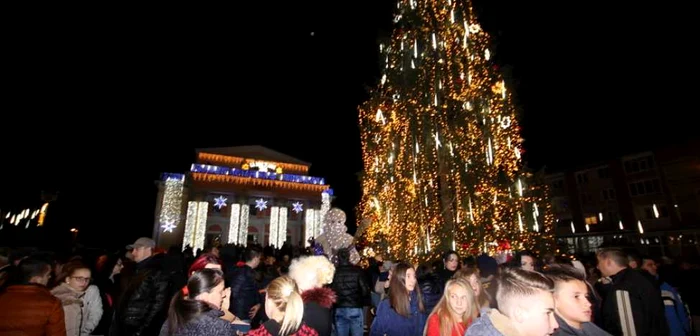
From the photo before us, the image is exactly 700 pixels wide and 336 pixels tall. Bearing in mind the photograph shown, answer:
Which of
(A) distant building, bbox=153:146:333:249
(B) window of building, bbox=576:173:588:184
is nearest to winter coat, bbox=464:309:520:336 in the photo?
(A) distant building, bbox=153:146:333:249

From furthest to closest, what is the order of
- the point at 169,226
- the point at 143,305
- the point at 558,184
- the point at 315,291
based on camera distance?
the point at 558,184
the point at 169,226
the point at 143,305
the point at 315,291

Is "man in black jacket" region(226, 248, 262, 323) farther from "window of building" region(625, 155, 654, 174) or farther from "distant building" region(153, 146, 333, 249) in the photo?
"window of building" region(625, 155, 654, 174)

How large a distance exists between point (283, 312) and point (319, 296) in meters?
0.66

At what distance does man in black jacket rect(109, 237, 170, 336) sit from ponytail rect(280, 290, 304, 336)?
2.79 m

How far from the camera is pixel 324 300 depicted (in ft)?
11.6

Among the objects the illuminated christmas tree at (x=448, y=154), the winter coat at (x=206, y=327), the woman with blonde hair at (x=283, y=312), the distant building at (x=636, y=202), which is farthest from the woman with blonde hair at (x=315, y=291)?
the distant building at (x=636, y=202)

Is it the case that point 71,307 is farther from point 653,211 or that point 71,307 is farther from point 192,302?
point 653,211

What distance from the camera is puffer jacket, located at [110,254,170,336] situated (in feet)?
14.9

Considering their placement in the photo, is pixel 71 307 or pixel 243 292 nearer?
pixel 71 307

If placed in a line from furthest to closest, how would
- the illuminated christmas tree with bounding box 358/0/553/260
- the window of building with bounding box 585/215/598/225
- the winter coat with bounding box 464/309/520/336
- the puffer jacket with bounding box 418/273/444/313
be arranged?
the window of building with bounding box 585/215/598/225 < the illuminated christmas tree with bounding box 358/0/553/260 < the puffer jacket with bounding box 418/273/444/313 < the winter coat with bounding box 464/309/520/336

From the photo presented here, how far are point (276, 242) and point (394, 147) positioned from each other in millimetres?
31660

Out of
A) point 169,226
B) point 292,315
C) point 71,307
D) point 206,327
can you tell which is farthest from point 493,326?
point 169,226

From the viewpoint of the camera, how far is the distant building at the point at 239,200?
1550 inches

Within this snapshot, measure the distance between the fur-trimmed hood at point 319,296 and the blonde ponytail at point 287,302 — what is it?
0.54m
